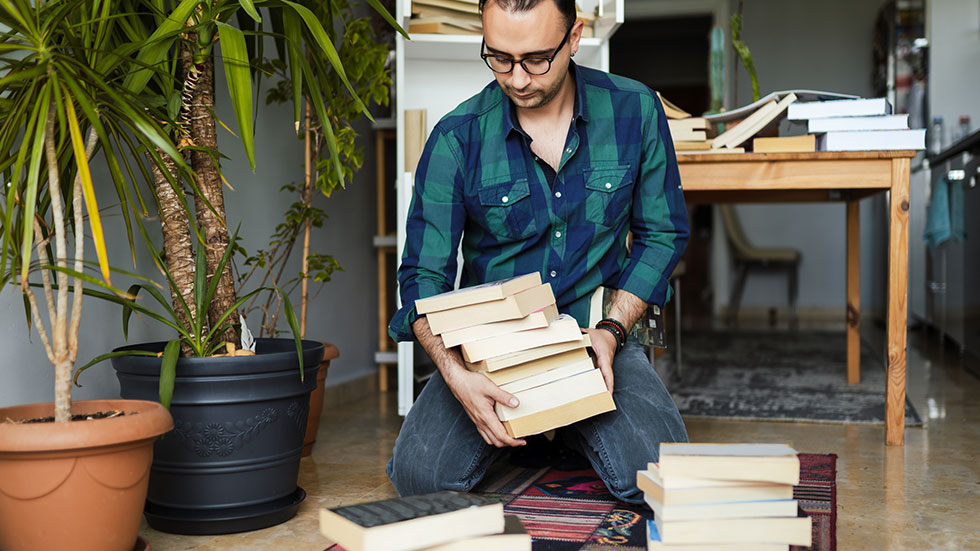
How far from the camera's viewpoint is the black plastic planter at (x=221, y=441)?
4.77ft

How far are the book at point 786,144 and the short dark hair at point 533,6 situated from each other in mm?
882

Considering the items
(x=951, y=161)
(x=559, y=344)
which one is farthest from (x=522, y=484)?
(x=951, y=161)

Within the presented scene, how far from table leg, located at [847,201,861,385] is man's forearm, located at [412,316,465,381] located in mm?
2006

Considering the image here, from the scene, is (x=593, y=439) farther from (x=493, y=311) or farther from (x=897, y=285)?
(x=897, y=285)

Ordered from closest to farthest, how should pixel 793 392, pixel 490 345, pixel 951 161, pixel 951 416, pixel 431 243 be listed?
pixel 490 345
pixel 431 243
pixel 951 416
pixel 793 392
pixel 951 161

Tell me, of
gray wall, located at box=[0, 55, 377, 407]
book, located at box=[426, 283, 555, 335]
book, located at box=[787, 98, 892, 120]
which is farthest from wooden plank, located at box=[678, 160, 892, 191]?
gray wall, located at box=[0, 55, 377, 407]

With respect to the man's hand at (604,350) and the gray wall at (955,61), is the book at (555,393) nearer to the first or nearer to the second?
the man's hand at (604,350)

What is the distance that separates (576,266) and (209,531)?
82 centimetres

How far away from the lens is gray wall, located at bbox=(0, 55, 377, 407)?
5.35ft

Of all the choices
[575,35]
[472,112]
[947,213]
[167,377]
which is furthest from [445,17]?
[947,213]

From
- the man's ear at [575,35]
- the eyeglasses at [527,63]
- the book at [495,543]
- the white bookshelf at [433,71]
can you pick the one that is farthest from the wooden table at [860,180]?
the book at [495,543]

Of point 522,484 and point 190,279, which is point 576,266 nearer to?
point 522,484

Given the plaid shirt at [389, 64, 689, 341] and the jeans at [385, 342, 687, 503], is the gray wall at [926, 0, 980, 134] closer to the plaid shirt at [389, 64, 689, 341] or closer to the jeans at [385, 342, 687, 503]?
the plaid shirt at [389, 64, 689, 341]

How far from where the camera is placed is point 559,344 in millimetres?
1504
